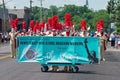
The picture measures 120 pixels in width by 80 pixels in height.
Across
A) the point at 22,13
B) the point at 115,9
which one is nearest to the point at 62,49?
the point at 115,9

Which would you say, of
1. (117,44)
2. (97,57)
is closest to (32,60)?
(97,57)

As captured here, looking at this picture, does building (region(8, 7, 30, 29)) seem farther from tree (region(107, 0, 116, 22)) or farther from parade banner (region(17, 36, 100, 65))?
parade banner (region(17, 36, 100, 65))

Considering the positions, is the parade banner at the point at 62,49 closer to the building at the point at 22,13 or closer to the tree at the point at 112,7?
the tree at the point at 112,7

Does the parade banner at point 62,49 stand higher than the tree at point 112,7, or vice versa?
the tree at point 112,7

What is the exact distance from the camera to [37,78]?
21.4 metres

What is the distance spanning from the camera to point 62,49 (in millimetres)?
25109

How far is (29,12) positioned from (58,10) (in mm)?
30962

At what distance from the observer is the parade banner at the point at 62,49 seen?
24.8 metres

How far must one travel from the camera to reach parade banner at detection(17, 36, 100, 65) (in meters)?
24.8

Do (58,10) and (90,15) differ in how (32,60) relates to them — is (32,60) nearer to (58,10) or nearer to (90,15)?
(90,15)

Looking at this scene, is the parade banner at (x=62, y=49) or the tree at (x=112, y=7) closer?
the parade banner at (x=62, y=49)

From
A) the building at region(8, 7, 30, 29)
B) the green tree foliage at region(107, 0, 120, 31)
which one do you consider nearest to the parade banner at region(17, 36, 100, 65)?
the green tree foliage at region(107, 0, 120, 31)

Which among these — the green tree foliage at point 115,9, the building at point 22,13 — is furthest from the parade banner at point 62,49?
the building at point 22,13

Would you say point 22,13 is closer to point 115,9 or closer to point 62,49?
point 115,9
